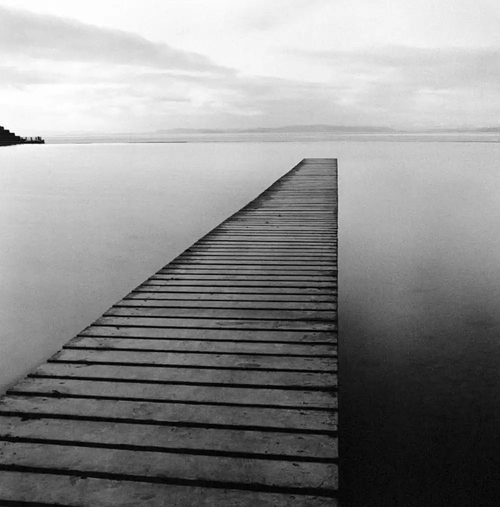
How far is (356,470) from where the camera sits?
3.29 m

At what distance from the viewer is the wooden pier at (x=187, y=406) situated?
2104mm

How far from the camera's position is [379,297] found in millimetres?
6926

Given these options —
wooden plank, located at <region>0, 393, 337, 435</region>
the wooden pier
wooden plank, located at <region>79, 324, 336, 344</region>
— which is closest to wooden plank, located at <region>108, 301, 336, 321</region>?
the wooden pier

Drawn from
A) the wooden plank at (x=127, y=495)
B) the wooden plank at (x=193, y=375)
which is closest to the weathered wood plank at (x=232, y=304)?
the wooden plank at (x=193, y=375)

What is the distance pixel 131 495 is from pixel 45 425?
2.34ft

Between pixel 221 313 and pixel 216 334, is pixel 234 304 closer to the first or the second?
pixel 221 313

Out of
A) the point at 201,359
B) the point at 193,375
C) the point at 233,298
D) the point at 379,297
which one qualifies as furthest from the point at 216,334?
the point at 379,297

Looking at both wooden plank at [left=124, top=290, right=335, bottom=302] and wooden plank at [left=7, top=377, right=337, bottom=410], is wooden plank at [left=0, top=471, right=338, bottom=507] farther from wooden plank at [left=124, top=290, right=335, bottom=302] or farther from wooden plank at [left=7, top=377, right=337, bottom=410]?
wooden plank at [left=124, top=290, right=335, bottom=302]

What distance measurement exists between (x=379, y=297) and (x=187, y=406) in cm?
467

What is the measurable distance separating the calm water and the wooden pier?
0.80 metres

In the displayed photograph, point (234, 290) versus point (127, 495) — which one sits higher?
point (234, 290)

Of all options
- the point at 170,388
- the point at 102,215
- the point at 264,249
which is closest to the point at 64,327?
the point at 264,249

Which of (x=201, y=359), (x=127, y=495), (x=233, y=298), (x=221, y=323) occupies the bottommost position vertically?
(x=127, y=495)

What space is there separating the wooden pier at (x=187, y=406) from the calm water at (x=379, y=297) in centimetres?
80
